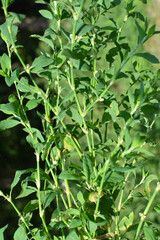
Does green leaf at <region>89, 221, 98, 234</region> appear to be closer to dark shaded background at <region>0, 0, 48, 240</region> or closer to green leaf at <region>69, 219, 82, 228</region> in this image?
green leaf at <region>69, 219, 82, 228</region>

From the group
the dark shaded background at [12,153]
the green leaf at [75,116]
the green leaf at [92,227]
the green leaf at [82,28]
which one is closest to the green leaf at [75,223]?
the green leaf at [92,227]

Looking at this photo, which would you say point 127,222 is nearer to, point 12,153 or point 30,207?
point 30,207

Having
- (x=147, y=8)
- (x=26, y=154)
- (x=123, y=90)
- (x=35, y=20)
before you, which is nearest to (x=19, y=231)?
(x=26, y=154)

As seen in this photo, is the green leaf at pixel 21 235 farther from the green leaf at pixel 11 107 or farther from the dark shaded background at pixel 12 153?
the dark shaded background at pixel 12 153

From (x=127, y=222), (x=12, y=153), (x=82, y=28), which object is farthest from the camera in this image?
(x=12, y=153)

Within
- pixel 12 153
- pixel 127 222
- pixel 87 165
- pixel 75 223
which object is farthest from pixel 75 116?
pixel 12 153

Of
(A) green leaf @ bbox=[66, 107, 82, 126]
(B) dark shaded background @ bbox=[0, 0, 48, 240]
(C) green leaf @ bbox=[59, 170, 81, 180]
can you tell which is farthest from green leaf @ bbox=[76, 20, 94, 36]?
(B) dark shaded background @ bbox=[0, 0, 48, 240]

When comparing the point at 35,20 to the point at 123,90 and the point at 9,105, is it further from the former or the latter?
the point at 9,105

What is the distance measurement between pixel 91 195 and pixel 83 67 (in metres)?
0.25

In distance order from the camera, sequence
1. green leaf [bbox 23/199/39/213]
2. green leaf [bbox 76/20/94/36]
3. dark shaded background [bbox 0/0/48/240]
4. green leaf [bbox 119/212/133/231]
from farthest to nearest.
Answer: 1. dark shaded background [bbox 0/0/48/240]
2. green leaf [bbox 119/212/133/231]
3. green leaf [bbox 23/199/39/213]
4. green leaf [bbox 76/20/94/36]

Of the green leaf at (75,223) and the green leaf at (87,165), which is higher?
the green leaf at (87,165)

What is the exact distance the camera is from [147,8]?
1.96 meters

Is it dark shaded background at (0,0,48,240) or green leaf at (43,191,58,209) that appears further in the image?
dark shaded background at (0,0,48,240)

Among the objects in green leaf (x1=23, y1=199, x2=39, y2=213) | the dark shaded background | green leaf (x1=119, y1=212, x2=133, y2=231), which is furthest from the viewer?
the dark shaded background
